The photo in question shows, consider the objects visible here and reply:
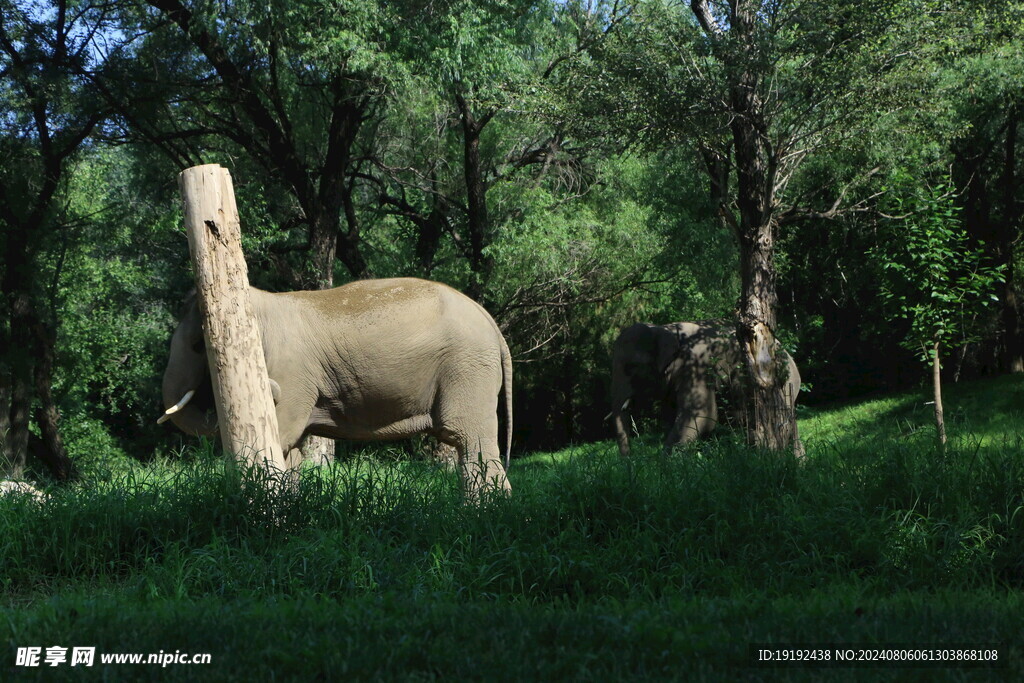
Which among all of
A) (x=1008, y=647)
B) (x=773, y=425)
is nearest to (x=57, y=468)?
(x=773, y=425)

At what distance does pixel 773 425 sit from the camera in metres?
11.9

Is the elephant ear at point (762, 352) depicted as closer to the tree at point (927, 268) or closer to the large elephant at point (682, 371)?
the tree at point (927, 268)

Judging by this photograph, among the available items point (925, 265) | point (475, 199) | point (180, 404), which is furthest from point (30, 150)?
point (925, 265)

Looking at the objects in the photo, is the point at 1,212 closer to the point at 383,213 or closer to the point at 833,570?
the point at 383,213

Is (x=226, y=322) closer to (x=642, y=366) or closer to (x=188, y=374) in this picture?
(x=188, y=374)

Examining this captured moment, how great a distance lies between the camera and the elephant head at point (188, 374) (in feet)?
30.0

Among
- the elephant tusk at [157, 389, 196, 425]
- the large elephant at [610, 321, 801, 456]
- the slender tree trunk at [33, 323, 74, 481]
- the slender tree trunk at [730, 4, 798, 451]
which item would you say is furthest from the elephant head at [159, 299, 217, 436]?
the slender tree trunk at [33, 323, 74, 481]

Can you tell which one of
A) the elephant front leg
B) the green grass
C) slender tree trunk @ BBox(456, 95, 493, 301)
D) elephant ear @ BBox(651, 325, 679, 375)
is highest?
slender tree trunk @ BBox(456, 95, 493, 301)

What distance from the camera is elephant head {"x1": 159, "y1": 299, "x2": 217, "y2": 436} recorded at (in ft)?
30.0

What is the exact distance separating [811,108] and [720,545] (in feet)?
24.4

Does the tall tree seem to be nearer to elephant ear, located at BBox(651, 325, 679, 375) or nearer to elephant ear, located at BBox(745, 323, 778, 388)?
elephant ear, located at BBox(651, 325, 679, 375)

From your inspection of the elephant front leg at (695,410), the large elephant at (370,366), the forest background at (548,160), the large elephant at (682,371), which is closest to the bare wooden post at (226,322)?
the large elephant at (370,366)

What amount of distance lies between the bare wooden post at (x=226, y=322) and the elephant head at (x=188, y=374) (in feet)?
4.38

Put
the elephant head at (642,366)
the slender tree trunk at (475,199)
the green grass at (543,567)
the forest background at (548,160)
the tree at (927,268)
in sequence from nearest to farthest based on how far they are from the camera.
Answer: the green grass at (543,567), the forest background at (548,160), the tree at (927,268), the elephant head at (642,366), the slender tree trunk at (475,199)
